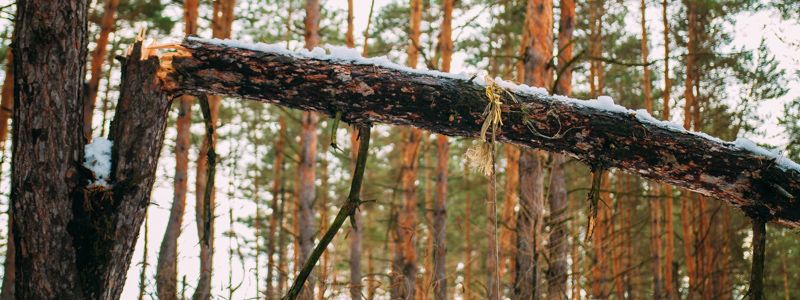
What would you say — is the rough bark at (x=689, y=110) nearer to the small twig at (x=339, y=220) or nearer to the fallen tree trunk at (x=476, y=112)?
the fallen tree trunk at (x=476, y=112)

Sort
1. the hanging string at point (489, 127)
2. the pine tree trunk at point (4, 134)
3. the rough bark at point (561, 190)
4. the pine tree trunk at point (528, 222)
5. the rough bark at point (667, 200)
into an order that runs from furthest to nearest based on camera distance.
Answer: the rough bark at point (667, 200) < the pine tree trunk at point (4, 134) < the rough bark at point (561, 190) < the pine tree trunk at point (528, 222) < the hanging string at point (489, 127)

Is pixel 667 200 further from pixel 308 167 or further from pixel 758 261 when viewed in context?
pixel 758 261

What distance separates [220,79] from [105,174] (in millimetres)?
673

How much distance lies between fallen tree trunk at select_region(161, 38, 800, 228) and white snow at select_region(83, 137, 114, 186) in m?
0.43

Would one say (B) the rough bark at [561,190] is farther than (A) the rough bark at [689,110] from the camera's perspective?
No

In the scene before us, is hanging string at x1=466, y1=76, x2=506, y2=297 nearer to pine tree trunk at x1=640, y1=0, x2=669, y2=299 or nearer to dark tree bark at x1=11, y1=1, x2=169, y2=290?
dark tree bark at x1=11, y1=1, x2=169, y2=290

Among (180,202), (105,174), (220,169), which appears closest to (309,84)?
(105,174)

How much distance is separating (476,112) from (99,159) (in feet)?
5.39

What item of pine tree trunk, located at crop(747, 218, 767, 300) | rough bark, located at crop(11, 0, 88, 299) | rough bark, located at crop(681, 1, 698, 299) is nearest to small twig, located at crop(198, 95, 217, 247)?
rough bark, located at crop(11, 0, 88, 299)

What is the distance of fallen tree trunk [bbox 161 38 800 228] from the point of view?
256 cm

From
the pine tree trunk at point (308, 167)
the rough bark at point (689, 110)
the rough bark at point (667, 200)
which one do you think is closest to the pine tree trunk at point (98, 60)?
the pine tree trunk at point (308, 167)

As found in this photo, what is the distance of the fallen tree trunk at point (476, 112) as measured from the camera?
2564 mm

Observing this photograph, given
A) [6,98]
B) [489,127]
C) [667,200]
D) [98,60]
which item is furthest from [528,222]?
[6,98]

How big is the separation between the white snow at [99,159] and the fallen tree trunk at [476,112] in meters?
0.43
